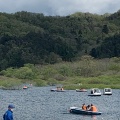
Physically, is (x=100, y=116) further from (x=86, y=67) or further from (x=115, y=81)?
(x=86, y=67)

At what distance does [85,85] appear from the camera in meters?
130

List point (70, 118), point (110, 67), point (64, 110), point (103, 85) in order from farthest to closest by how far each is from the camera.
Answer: point (110, 67) → point (103, 85) → point (64, 110) → point (70, 118)

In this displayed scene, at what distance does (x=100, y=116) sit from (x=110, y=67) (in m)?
122

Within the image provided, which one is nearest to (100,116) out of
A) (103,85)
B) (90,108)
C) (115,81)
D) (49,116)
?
(90,108)

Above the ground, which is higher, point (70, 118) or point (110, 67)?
point (110, 67)

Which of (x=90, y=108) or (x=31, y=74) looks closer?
(x=90, y=108)

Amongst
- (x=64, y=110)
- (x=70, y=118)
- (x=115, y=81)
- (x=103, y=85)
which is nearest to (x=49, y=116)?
(x=70, y=118)

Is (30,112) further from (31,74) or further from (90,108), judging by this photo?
(31,74)

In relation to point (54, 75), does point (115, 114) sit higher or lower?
lower

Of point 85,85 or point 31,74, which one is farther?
point 31,74

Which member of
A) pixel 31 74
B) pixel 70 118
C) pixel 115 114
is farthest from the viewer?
pixel 31 74

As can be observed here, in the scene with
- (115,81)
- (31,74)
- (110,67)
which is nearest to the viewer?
(115,81)

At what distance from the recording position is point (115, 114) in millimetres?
61312

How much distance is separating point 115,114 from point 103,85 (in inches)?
2588
